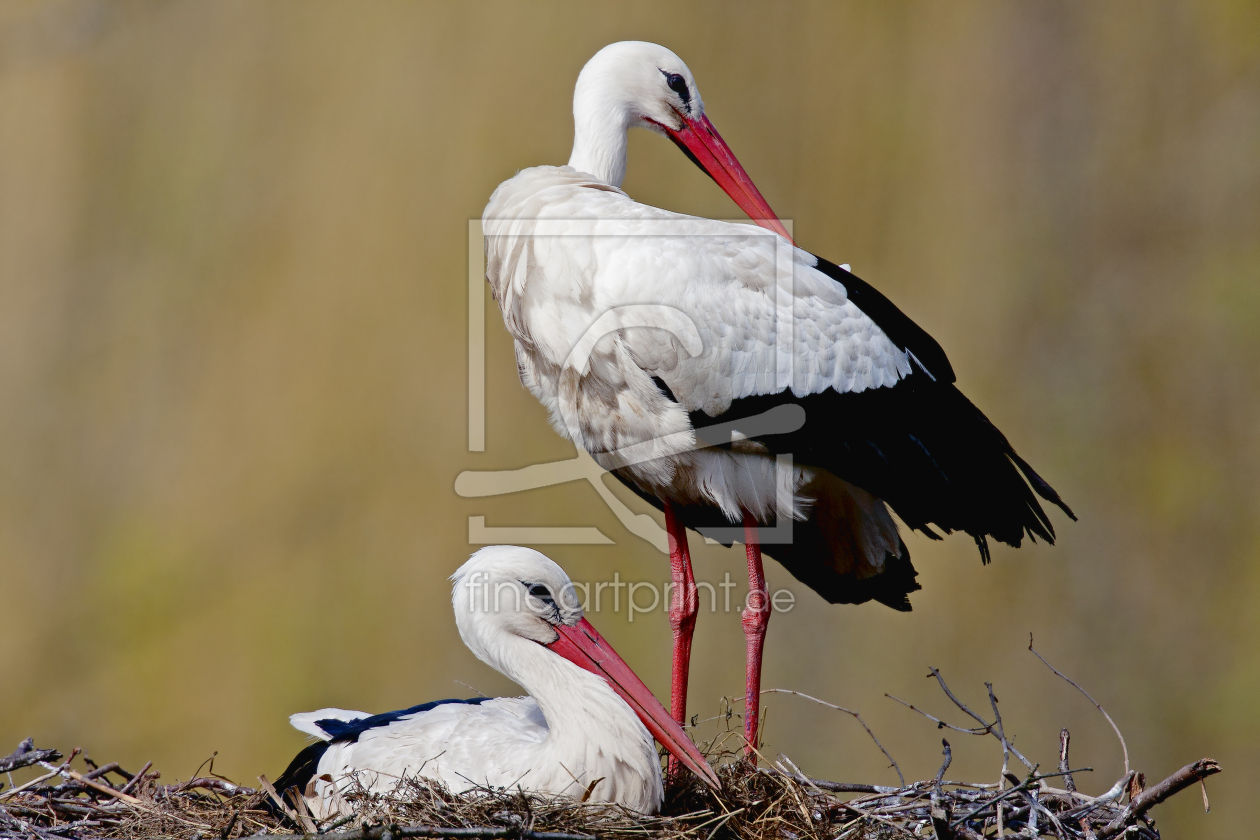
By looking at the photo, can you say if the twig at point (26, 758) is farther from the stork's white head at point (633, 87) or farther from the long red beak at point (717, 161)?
the long red beak at point (717, 161)

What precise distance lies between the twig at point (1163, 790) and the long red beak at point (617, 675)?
0.73 m

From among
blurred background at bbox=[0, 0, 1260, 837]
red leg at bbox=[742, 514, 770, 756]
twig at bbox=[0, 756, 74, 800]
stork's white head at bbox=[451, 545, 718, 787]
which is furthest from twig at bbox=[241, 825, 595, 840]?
blurred background at bbox=[0, 0, 1260, 837]

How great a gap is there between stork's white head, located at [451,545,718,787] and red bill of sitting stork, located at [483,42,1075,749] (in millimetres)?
337

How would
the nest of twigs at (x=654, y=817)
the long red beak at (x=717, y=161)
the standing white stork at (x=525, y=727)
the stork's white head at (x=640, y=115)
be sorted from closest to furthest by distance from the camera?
the nest of twigs at (x=654, y=817) < the standing white stork at (x=525, y=727) < the stork's white head at (x=640, y=115) < the long red beak at (x=717, y=161)

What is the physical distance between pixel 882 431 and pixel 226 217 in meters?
4.37

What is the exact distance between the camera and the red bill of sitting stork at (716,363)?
2.26 meters

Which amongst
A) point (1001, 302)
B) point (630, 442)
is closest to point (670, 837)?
point (630, 442)

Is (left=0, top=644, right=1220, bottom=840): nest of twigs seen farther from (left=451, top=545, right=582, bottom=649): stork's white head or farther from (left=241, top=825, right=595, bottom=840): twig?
(left=451, top=545, right=582, bottom=649): stork's white head

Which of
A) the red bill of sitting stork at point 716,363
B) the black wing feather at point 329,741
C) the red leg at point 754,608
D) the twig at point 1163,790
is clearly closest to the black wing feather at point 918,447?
the red bill of sitting stork at point 716,363

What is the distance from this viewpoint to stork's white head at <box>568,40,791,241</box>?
2.62m

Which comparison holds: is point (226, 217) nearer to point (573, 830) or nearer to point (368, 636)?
point (368, 636)

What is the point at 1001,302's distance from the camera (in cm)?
574

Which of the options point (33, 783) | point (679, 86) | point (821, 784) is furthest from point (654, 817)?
point (679, 86)

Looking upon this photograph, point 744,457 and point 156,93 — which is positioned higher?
point 156,93
